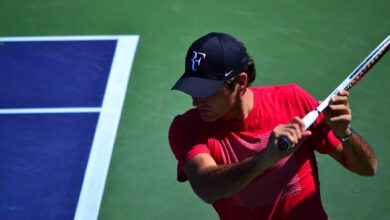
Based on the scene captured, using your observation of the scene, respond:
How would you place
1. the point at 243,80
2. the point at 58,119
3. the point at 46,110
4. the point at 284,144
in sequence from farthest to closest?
the point at 46,110 → the point at 58,119 → the point at 243,80 → the point at 284,144

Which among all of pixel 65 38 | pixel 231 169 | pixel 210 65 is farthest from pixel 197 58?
pixel 65 38

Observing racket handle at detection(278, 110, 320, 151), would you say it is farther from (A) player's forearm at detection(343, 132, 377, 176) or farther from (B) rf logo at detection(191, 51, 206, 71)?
(B) rf logo at detection(191, 51, 206, 71)

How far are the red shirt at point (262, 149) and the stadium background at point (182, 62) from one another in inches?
88.3

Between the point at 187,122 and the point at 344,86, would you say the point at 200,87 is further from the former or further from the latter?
the point at 344,86

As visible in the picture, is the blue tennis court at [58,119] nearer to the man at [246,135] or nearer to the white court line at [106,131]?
the white court line at [106,131]

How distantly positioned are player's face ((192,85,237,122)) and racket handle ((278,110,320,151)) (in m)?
0.46

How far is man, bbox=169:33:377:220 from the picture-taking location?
504 centimetres

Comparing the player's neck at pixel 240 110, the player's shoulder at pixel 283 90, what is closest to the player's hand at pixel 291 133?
the player's neck at pixel 240 110

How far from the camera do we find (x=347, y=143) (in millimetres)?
5141

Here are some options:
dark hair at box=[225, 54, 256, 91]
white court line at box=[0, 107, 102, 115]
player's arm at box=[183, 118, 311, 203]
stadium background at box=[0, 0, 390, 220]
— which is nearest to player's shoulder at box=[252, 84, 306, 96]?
dark hair at box=[225, 54, 256, 91]

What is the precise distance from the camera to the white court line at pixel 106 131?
25.3 feet

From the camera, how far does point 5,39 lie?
9.99 meters

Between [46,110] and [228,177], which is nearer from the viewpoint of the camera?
[228,177]

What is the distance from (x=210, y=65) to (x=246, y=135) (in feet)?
1.66
